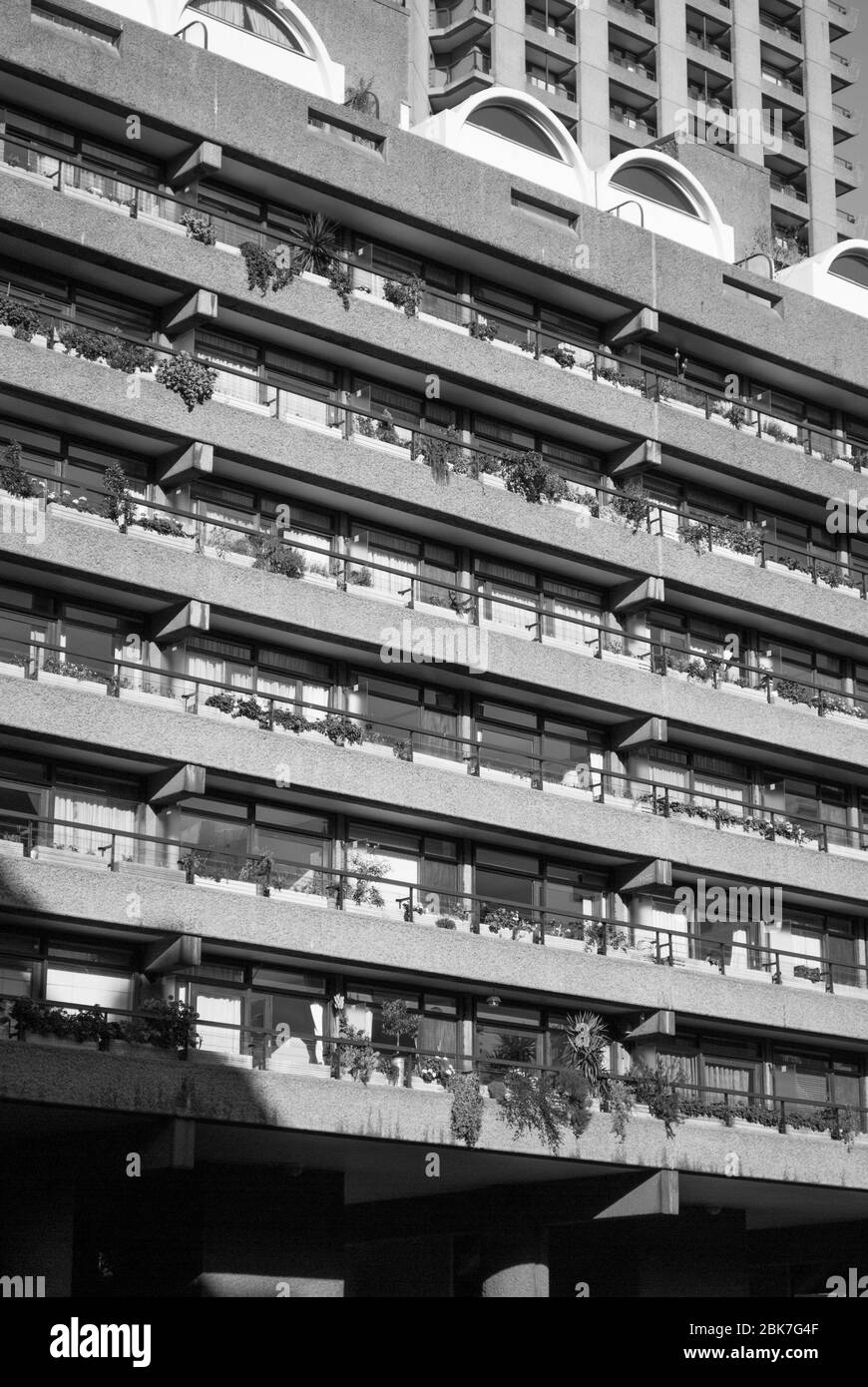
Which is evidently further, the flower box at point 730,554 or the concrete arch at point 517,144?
the flower box at point 730,554

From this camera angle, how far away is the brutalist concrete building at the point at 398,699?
3575cm

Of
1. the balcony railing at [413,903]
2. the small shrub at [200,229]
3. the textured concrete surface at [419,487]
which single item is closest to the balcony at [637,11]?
the textured concrete surface at [419,487]

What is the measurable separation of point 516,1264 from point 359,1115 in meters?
7.27

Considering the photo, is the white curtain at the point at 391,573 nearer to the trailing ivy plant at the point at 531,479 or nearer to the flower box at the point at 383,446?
the flower box at the point at 383,446

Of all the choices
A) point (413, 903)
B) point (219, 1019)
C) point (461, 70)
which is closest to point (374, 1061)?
point (219, 1019)

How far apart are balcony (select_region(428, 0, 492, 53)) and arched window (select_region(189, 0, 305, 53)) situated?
43.2 meters

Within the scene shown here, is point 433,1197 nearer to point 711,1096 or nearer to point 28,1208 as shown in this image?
point 711,1096

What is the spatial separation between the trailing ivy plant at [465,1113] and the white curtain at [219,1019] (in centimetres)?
427

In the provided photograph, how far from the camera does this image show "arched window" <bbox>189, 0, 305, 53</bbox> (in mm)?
43500

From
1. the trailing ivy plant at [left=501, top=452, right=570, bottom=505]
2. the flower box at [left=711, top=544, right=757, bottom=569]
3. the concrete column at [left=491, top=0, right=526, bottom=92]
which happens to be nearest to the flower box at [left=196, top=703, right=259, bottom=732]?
the trailing ivy plant at [left=501, top=452, right=570, bottom=505]

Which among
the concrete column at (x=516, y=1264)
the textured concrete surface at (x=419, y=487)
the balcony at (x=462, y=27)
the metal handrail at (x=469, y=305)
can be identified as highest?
the balcony at (x=462, y=27)

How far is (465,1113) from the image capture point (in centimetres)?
3678
